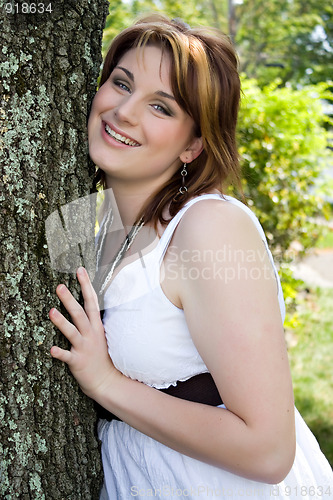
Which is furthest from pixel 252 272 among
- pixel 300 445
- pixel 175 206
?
pixel 300 445

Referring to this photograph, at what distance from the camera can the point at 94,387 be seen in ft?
5.66

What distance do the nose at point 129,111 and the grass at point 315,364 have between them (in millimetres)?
2827

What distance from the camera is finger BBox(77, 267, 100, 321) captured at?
1729 millimetres

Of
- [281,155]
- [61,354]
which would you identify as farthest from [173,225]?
[281,155]

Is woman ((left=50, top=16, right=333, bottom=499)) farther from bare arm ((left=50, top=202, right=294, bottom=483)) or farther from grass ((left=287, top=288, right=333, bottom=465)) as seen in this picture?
grass ((left=287, top=288, right=333, bottom=465))

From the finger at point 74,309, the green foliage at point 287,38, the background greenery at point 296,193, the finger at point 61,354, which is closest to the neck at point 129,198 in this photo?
the finger at point 74,309

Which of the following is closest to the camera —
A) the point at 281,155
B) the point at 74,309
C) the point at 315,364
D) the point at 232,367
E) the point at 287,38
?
the point at 232,367

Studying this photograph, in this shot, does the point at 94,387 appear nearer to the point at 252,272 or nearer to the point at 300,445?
the point at 252,272

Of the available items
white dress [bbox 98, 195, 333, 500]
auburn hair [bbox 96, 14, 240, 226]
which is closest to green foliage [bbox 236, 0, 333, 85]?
auburn hair [bbox 96, 14, 240, 226]

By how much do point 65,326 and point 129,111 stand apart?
72 centimetres

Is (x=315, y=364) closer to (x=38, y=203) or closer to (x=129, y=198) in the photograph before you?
(x=129, y=198)

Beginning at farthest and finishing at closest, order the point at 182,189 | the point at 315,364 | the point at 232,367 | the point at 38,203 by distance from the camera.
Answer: the point at 315,364 → the point at 182,189 → the point at 38,203 → the point at 232,367

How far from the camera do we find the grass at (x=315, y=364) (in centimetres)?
404

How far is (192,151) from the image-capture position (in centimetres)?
193
